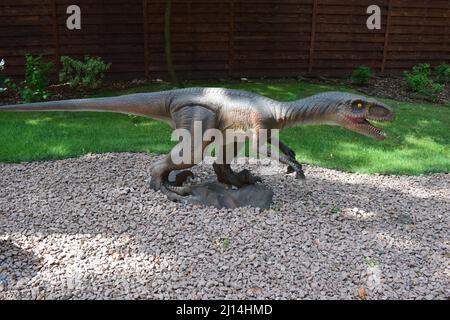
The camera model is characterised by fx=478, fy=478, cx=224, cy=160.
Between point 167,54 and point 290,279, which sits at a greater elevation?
point 167,54

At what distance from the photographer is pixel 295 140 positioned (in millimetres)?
7816

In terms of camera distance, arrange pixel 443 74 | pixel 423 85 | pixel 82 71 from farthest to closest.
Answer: pixel 443 74
pixel 423 85
pixel 82 71

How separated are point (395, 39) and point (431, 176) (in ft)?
24.3

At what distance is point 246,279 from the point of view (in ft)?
11.9

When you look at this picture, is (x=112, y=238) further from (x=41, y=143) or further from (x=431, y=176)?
(x=431, y=176)

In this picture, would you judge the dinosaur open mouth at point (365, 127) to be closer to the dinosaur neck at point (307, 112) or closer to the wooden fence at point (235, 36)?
the dinosaur neck at point (307, 112)

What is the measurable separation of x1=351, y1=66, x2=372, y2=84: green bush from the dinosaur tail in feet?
27.0

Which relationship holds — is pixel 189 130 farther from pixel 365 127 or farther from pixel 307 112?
pixel 365 127

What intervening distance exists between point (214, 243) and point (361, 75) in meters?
8.89

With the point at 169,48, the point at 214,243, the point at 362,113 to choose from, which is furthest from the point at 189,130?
the point at 169,48

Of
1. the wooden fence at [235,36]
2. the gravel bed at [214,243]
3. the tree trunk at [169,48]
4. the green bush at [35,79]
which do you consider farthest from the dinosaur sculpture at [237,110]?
the wooden fence at [235,36]

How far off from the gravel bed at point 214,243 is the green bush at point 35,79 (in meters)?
4.26

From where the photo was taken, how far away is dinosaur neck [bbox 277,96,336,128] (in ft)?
14.1

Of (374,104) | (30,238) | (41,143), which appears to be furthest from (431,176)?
(41,143)
